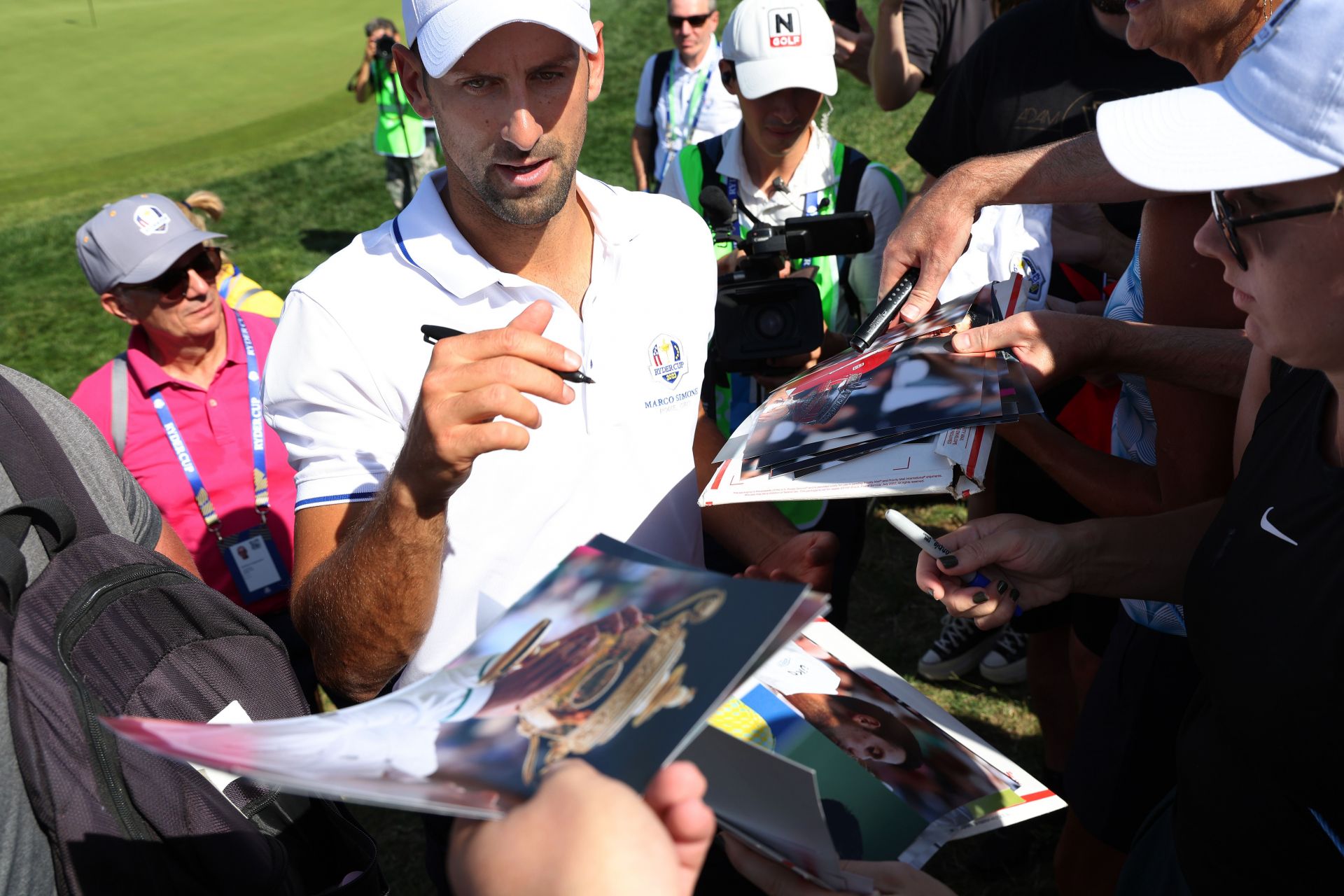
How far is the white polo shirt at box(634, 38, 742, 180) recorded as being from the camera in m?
5.56

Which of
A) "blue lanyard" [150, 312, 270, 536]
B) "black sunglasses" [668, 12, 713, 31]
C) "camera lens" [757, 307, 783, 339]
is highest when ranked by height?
"black sunglasses" [668, 12, 713, 31]

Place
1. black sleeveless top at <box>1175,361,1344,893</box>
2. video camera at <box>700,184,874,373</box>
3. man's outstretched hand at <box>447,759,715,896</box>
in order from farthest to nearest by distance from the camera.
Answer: video camera at <box>700,184,874,373</box> < black sleeveless top at <box>1175,361,1344,893</box> < man's outstretched hand at <box>447,759,715,896</box>

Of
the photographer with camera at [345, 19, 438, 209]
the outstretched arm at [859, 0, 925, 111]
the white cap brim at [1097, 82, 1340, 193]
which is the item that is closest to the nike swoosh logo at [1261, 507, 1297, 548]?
the white cap brim at [1097, 82, 1340, 193]

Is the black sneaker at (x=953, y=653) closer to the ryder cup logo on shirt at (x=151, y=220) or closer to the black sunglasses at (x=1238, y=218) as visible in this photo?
the black sunglasses at (x=1238, y=218)

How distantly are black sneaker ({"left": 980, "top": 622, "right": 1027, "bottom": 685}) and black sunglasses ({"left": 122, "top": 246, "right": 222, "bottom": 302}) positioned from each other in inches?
119

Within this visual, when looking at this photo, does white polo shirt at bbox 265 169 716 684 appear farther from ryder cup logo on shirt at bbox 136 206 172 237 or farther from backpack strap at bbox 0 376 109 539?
ryder cup logo on shirt at bbox 136 206 172 237

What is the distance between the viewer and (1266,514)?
4.47ft

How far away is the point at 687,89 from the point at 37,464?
4.65m

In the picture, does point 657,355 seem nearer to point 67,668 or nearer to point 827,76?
point 67,668

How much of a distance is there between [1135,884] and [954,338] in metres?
0.97

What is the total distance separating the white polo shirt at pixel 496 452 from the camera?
1668 mm

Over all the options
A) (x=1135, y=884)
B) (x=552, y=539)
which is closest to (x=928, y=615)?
(x=1135, y=884)

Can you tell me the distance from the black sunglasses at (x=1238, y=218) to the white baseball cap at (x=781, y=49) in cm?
216

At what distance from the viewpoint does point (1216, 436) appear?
1.80 meters
